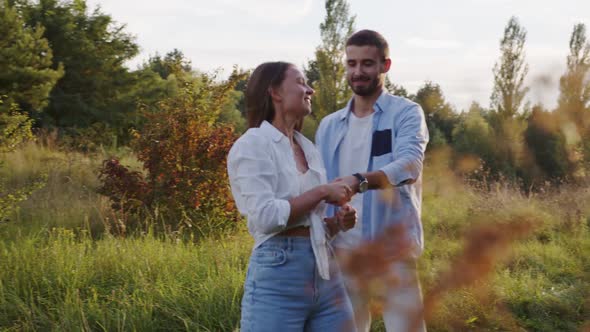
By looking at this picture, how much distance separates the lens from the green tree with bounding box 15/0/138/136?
23.1m

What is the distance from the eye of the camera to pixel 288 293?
88.6 inches

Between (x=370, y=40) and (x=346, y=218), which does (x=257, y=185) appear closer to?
(x=346, y=218)

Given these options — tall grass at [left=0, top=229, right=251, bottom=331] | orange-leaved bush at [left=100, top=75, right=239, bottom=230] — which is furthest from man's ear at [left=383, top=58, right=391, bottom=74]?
orange-leaved bush at [left=100, top=75, right=239, bottom=230]

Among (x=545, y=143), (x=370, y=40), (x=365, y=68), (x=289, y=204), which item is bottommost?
(x=289, y=204)

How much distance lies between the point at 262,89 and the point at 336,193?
56 centimetres

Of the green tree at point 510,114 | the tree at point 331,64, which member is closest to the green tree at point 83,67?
the tree at point 331,64

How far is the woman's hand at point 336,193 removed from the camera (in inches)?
84.0

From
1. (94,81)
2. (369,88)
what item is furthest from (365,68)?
(94,81)

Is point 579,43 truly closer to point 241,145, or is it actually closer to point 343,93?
point 241,145

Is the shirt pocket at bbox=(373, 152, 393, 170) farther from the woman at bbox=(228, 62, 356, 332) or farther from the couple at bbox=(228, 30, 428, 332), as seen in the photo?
the woman at bbox=(228, 62, 356, 332)

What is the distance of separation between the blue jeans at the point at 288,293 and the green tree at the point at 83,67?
71.7 ft

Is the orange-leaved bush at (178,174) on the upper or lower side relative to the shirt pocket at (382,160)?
lower

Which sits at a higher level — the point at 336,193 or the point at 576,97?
the point at 576,97

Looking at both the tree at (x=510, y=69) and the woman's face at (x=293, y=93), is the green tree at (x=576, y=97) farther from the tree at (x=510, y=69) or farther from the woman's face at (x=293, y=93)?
the woman's face at (x=293, y=93)
